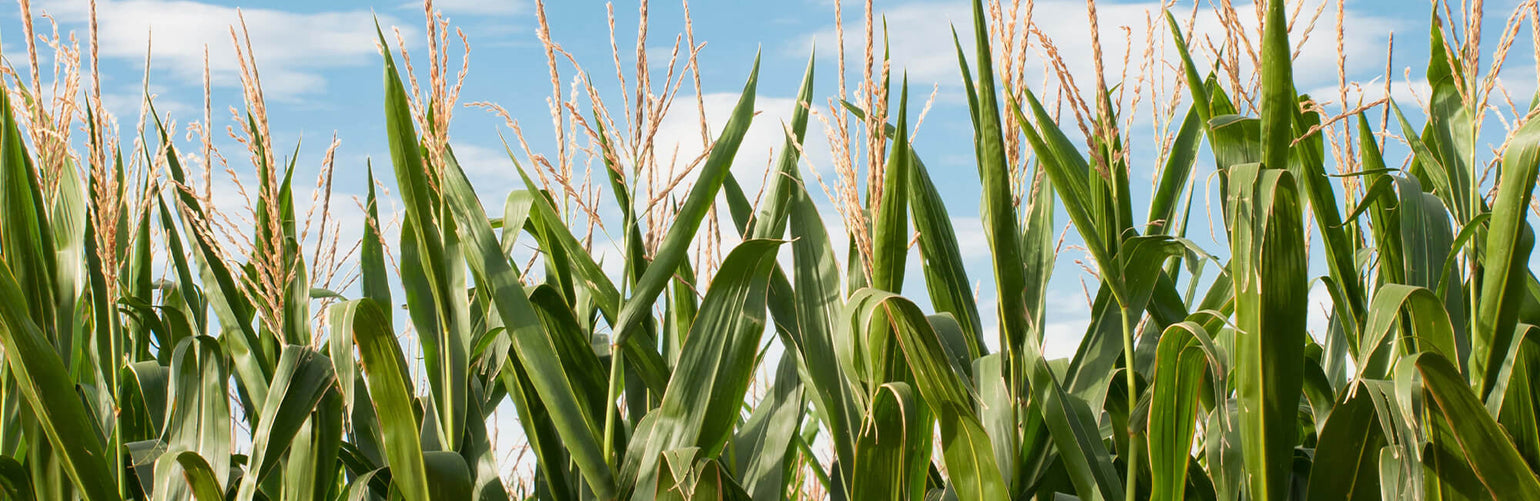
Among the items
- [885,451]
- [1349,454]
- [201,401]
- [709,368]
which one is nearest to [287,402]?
[201,401]

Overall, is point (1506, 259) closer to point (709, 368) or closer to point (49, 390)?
point (709, 368)

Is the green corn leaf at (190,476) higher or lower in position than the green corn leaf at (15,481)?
higher

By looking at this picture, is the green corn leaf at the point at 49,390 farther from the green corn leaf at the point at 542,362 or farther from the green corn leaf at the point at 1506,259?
the green corn leaf at the point at 1506,259

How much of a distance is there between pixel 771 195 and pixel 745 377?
0.81ft

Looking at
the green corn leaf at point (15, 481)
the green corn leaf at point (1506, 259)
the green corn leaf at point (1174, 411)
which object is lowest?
the green corn leaf at point (15, 481)

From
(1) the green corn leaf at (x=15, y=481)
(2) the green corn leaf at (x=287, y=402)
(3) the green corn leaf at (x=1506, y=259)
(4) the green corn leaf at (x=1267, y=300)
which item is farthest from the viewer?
(1) the green corn leaf at (x=15, y=481)

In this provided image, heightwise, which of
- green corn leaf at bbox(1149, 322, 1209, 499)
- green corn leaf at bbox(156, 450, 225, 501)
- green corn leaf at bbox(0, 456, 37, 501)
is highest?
green corn leaf at bbox(1149, 322, 1209, 499)

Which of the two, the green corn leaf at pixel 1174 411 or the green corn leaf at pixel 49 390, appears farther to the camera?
the green corn leaf at pixel 49 390

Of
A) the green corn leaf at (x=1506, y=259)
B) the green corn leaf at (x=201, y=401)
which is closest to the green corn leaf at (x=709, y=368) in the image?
the green corn leaf at (x=201, y=401)

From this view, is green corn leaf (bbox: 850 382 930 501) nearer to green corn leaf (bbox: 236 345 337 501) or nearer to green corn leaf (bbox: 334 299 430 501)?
green corn leaf (bbox: 334 299 430 501)

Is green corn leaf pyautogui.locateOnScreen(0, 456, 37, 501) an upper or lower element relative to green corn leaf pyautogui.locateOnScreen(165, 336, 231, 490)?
lower

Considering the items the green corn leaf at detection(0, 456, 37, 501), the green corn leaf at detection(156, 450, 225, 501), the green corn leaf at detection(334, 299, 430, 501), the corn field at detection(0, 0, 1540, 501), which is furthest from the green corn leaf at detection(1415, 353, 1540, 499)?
the green corn leaf at detection(0, 456, 37, 501)

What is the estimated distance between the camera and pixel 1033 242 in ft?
4.78

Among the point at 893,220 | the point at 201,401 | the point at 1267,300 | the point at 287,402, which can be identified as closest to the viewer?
the point at 1267,300
